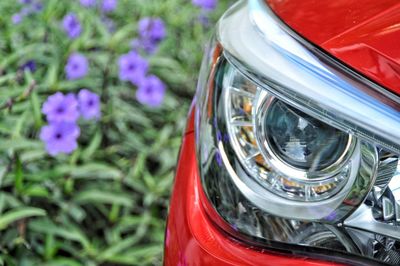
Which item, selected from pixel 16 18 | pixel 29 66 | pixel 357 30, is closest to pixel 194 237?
pixel 357 30

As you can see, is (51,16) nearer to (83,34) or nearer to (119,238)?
(83,34)

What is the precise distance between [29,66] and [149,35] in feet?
1.91

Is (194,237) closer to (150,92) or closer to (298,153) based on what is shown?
(298,153)

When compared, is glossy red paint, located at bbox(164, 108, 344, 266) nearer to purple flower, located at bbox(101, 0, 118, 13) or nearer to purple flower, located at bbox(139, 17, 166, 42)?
purple flower, located at bbox(139, 17, 166, 42)

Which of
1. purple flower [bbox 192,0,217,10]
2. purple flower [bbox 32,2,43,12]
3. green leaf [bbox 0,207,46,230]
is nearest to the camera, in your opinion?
green leaf [bbox 0,207,46,230]

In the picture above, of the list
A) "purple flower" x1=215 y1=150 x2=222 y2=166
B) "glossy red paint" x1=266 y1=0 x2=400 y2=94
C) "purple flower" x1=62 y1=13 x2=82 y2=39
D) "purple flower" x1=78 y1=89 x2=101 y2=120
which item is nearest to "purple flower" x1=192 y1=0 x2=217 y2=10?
"purple flower" x1=62 y1=13 x2=82 y2=39

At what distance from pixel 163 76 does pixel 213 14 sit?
72cm

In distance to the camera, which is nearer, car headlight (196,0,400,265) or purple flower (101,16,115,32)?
car headlight (196,0,400,265)

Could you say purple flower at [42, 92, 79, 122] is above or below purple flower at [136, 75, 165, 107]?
above

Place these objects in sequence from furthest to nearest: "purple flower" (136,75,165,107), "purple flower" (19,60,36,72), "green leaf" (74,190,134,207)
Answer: "purple flower" (19,60,36,72)
"purple flower" (136,75,165,107)
"green leaf" (74,190,134,207)

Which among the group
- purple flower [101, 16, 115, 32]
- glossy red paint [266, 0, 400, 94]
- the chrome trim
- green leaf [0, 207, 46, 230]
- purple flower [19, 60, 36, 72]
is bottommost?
green leaf [0, 207, 46, 230]

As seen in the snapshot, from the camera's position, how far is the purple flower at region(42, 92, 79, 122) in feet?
8.38

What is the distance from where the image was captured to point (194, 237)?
1637 mm

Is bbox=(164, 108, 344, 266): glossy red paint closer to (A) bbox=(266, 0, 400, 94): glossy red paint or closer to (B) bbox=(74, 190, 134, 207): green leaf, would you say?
(A) bbox=(266, 0, 400, 94): glossy red paint
